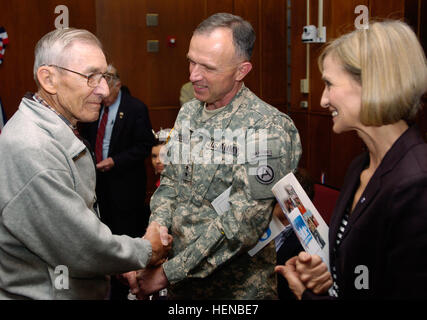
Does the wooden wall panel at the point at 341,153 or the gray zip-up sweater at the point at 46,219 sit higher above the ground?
the gray zip-up sweater at the point at 46,219

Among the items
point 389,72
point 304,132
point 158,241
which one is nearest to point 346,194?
point 389,72

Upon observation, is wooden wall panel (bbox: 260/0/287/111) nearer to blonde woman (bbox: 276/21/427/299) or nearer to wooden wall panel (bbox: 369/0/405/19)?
wooden wall panel (bbox: 369/0/405/19)

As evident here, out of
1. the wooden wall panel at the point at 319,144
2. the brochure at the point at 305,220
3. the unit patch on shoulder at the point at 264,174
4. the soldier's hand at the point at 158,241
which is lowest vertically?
the wooden wall panel at the point at 319,144

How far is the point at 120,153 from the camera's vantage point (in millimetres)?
4391

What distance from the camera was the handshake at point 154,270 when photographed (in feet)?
6.66

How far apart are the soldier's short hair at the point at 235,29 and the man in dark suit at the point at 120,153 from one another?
94.1 inches

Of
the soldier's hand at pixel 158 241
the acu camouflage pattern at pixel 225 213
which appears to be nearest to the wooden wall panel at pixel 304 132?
the acu camouflage pattern at pixel 225 213

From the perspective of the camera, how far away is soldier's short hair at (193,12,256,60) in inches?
83.6

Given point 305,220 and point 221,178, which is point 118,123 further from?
point 305,220

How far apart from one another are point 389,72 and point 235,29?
36.6 inches

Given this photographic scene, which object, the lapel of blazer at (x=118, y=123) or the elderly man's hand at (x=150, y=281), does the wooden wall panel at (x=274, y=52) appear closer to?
the lapel of blazer at (x=118, y=123)

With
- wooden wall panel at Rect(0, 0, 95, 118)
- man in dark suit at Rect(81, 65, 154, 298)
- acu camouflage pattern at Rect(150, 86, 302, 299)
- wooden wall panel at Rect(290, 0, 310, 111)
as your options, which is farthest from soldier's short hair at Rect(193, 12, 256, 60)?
wooden wall panel at Rect(0, 0, 95, 118)

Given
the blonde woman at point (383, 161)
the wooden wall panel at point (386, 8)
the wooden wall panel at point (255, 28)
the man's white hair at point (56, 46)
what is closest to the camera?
the blonde woman at point (383, 161)
